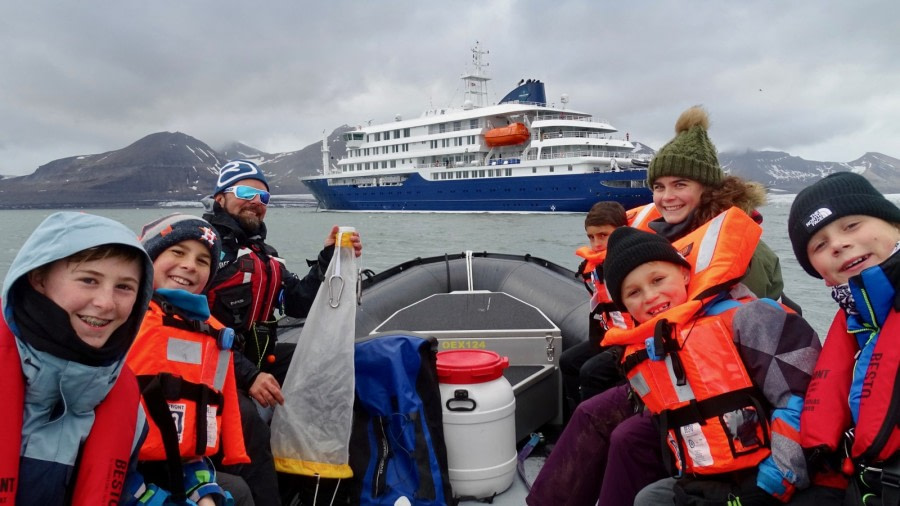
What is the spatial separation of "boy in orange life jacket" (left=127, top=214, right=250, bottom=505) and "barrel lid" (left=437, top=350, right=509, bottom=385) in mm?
924

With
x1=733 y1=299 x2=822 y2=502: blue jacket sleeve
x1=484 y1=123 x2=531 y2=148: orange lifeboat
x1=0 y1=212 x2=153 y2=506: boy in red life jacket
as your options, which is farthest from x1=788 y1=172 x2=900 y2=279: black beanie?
x1=484 y1=123 x2=531 y2=148: orange lifeboat

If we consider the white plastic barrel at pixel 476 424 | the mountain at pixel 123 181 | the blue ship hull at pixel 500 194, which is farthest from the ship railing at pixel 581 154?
the mountain at pixel 123 181

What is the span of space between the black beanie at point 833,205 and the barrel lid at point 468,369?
4.26 feet

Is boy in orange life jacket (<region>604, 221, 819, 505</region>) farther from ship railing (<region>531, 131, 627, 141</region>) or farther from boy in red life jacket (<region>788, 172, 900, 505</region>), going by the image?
ship railing (<region>531, 131, 627, 141</region>)

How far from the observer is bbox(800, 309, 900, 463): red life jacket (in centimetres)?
113

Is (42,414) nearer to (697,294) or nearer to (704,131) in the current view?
(697,294)

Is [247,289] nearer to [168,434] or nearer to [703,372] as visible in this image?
[168,434]

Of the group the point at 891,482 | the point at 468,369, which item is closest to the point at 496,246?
the point at 468,369

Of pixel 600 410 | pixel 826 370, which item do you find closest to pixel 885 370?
pixel 826 370

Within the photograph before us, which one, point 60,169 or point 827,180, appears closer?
point 827,180

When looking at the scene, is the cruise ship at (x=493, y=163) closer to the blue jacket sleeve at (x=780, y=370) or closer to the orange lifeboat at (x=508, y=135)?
the orange lifeboat at (x=508, y=135)

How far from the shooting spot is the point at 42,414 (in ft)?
3.46

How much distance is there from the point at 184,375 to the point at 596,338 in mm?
1832

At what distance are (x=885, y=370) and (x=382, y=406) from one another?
1.63 m
